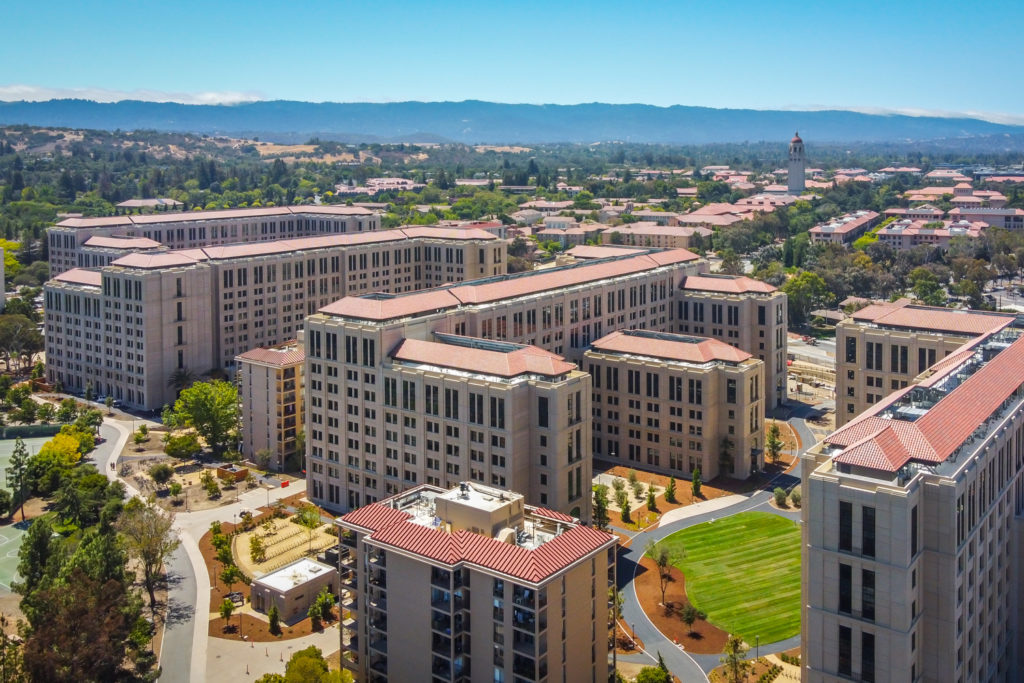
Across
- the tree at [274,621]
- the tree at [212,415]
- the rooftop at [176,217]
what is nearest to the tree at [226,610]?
the tree at [274,621]

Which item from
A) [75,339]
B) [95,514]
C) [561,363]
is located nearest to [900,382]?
[561,363]

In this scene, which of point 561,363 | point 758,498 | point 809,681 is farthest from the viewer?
point 758,498

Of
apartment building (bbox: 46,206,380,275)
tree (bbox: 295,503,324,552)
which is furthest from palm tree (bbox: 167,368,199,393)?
tree (bbox: 295,503,324,552)

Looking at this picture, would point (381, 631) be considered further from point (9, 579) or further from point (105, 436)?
point (105, 436)

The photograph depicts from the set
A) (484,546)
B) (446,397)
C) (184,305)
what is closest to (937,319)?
(446,397)

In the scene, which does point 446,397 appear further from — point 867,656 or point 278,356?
point 867,656

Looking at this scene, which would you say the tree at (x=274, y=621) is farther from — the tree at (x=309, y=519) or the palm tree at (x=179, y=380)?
the palm tree at (x=179, y=380)
